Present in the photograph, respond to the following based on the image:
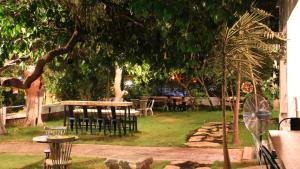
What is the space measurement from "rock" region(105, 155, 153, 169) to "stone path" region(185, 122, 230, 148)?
4225 mm

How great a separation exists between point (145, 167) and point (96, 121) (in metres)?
6.96

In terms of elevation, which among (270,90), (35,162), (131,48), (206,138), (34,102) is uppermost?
(131,48)

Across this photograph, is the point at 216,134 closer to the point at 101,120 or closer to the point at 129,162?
the point at 101,120

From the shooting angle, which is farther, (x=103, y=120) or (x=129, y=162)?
(x=103, y=120)

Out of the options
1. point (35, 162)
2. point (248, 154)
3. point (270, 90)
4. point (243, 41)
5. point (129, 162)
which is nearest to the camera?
point (243, 41)

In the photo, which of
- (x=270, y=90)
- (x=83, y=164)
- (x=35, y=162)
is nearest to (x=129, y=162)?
(x=83, y=164)

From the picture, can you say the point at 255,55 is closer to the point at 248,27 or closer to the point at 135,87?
the point at 248,27

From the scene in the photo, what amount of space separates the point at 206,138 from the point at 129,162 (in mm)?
5890

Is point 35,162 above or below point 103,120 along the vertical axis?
below

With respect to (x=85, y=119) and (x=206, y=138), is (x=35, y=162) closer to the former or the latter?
(x=85, y=119)

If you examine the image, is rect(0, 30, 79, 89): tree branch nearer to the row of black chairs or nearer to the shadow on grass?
the shadow on grass

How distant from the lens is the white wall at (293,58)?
341 inches

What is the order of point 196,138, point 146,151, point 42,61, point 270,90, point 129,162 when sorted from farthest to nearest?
point 270,90
point 196,138
point 146,151
point 129,162
point 42,61

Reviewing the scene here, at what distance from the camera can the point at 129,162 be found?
328 inches
